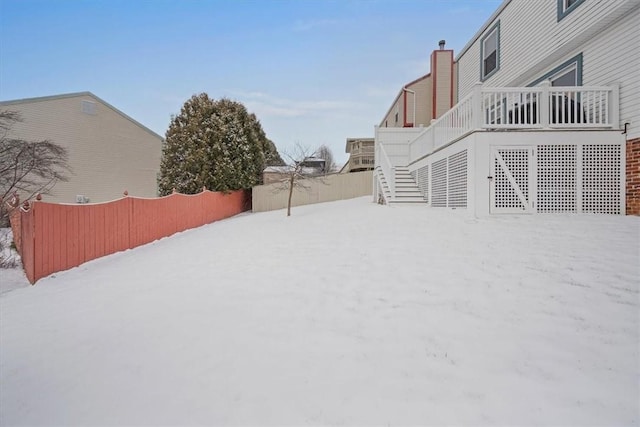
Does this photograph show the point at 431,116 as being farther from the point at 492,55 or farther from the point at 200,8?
the point at 200,8

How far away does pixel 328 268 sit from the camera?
542 cm

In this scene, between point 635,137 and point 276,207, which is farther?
point 276,207

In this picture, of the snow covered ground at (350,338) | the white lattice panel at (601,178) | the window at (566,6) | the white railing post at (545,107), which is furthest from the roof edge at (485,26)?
the snow covered ground at (350,338)

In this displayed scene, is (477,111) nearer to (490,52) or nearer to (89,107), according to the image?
(490,52)

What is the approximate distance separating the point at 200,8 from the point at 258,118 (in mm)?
10026

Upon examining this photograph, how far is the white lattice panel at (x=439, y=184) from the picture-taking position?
9.30 meters

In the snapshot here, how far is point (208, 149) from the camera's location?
1667cm

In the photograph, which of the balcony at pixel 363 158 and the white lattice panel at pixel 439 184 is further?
the balcony at pixel 363 158

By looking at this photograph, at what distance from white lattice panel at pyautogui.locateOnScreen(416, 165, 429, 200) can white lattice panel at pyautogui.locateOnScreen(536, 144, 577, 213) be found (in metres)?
3.79

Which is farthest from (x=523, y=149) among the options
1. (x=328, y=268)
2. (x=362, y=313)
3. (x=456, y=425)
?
(x=456, y=425)

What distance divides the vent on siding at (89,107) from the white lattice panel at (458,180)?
1916 cm

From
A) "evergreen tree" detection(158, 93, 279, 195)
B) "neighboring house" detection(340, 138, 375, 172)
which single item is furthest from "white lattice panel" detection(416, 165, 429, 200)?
"neighboring house" detection(340, 138, 375, 172)

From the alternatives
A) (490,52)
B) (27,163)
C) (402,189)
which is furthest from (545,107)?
(27,163)

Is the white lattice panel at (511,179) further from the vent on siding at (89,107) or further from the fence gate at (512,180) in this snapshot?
the vent on siding at (89,107)
